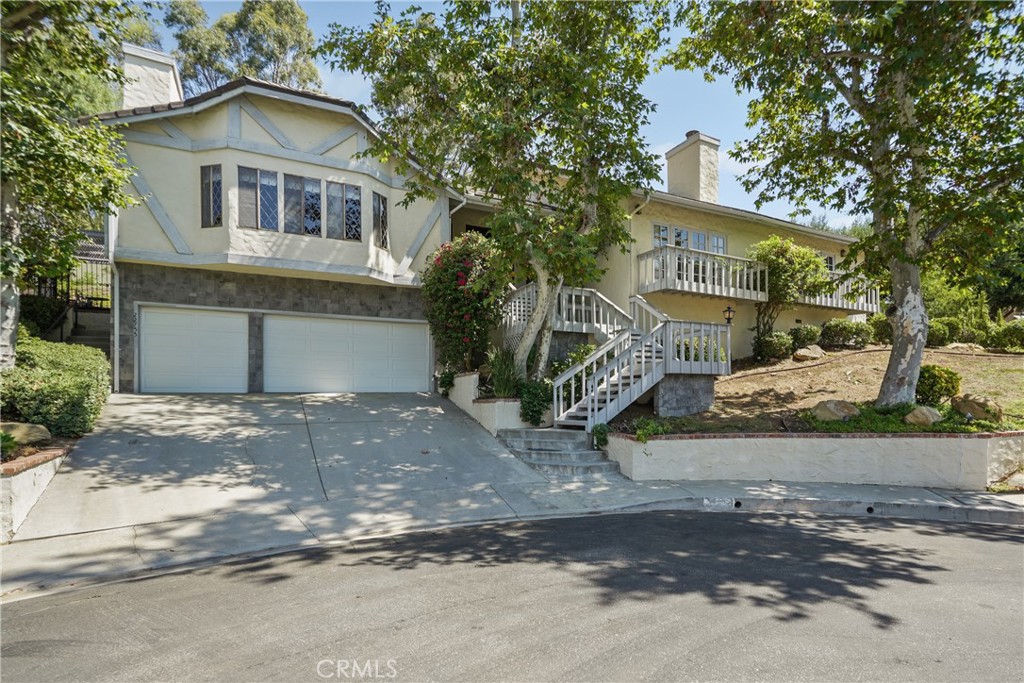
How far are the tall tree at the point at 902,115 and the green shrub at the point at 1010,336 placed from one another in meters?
7.33

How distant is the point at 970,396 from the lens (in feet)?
31.9

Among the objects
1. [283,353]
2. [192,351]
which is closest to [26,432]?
[192,351]

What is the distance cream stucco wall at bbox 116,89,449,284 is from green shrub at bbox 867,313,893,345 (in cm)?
1525

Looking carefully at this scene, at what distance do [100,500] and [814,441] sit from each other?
397 inches

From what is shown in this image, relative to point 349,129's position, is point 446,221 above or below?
below

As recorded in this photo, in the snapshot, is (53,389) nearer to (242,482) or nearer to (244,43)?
(242,482)

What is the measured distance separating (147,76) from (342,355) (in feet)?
27.3

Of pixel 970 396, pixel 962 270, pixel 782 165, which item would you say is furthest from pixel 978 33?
pixel 970 396

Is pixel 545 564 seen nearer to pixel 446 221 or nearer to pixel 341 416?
pixel 341 416

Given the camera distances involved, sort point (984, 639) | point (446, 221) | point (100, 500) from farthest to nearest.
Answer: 1. point (446, 221)
2. point (100, 500)
3. point (984, 639)

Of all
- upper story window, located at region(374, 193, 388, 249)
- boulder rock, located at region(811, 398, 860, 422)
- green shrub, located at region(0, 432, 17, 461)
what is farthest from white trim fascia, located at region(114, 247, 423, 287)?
boulder rock, located at region(811, 398, 860, 422)

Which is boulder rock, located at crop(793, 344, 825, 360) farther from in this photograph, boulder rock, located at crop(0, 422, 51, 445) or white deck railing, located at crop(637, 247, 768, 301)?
boulder rock, located at crop(0, 422, 51, 445)

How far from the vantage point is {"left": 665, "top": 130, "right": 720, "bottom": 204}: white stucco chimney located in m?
16.6

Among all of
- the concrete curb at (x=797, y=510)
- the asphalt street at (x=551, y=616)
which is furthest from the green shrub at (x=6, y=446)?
the concrete curb at (x=797, y=510)
